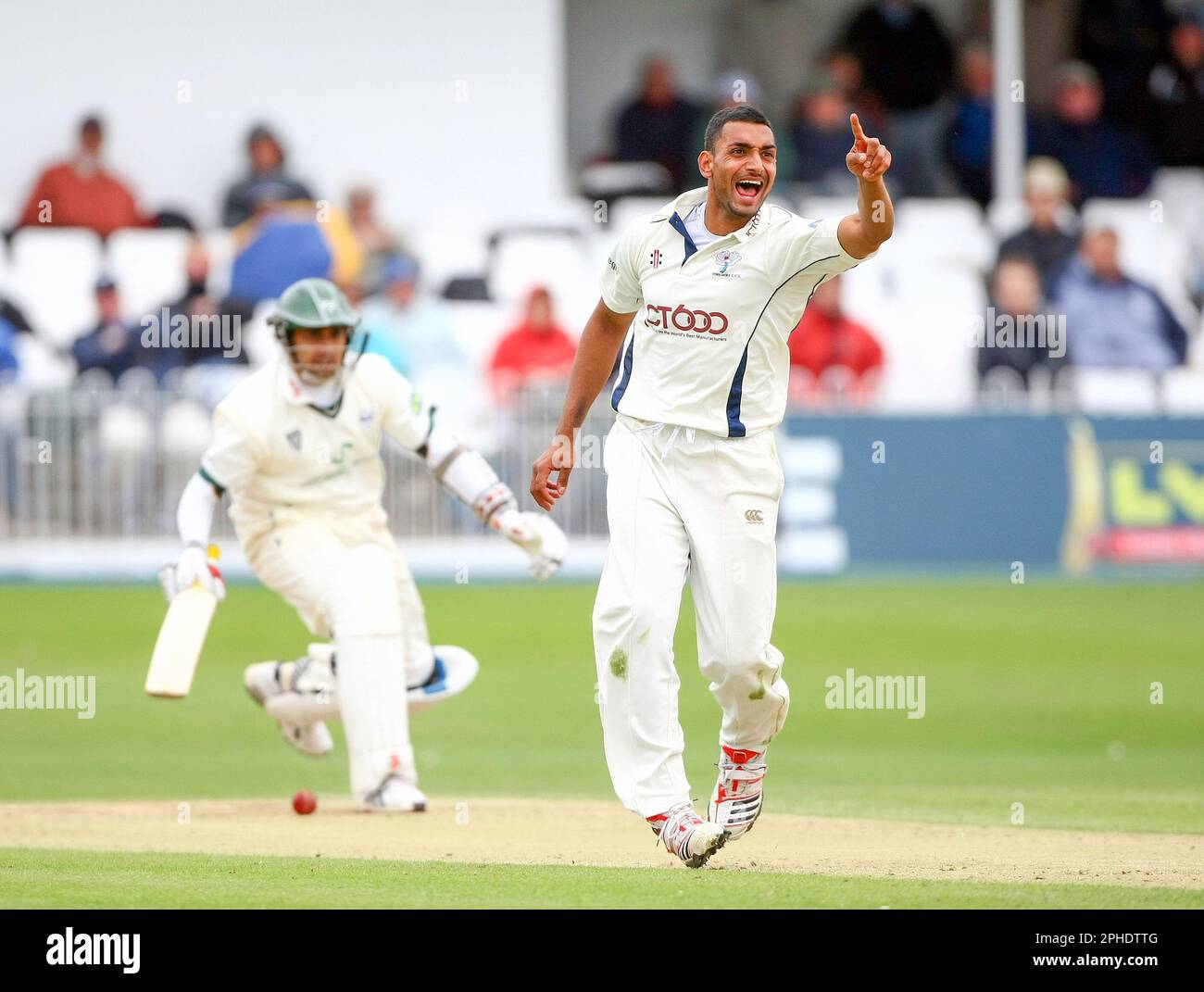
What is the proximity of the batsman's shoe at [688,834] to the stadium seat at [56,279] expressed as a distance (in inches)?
581

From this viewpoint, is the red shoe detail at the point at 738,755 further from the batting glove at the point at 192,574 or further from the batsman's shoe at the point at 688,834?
the batting glove at the point at 192,574

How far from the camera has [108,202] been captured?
77.8 ft

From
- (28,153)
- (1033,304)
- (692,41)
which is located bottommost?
(1033,304)

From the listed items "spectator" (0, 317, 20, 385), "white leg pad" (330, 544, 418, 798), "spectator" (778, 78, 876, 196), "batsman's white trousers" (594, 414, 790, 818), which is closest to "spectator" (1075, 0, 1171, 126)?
"spectator" (778, 78, 876, 196)

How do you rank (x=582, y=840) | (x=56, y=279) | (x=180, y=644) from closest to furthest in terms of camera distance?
(x=582, y=840) → (x=180, y=644) → (x=56, y=279)

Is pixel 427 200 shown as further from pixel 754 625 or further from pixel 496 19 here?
pixel 754 625

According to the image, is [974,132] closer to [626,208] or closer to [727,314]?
[626,208]

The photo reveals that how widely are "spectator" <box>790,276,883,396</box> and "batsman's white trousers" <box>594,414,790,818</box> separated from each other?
12732 mm

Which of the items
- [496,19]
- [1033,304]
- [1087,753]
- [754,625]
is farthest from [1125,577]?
[754,625]

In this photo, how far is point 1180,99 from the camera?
26500mm

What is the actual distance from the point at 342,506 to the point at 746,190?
137 inches

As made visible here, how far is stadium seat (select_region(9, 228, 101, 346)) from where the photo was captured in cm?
2234

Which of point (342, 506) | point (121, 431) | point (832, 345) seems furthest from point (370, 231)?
point (342, 506)

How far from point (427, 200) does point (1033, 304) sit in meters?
7.11
